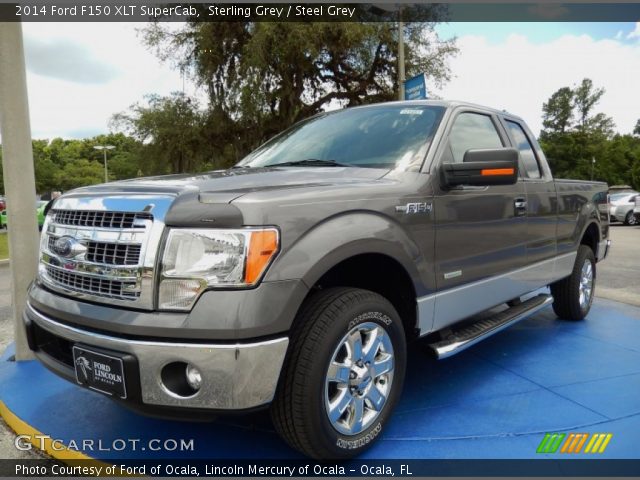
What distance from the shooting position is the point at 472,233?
3160 millimetres

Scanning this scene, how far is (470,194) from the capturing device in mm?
3146

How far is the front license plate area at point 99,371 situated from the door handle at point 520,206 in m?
2.84

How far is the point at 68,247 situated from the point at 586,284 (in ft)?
15.7

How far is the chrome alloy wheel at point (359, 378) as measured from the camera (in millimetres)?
2338

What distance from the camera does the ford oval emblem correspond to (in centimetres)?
233

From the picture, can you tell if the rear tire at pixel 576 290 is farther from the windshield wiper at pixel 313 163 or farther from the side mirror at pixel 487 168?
the windshield wiper at pixel 313 163

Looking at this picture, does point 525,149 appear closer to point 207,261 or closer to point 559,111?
point 207,261

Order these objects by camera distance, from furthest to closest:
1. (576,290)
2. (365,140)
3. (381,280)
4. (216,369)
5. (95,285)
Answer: (576,290)
(365,140)
(381,280)
(95,285)
(216,369)

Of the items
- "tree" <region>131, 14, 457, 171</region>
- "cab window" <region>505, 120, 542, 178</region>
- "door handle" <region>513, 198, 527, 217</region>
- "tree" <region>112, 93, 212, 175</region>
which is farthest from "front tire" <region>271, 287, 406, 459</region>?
"tree" <region>112, 93, 212, 175</region>

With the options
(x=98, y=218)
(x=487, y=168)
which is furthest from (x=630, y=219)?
(x=98, y=218)

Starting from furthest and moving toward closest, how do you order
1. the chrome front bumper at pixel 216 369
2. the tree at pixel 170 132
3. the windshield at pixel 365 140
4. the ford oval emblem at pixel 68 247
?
the tree at pixel 170 132, the windshield at pixel 365 140, the ford oval emblem at pixel 68 247, the chrome front bumper at pixel 216 369

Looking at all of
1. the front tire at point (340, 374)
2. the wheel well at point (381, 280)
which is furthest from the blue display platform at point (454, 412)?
the wheel well at point (381, 280)

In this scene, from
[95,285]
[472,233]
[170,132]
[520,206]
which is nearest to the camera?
[95,285]

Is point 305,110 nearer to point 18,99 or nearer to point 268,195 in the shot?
point 18,99
